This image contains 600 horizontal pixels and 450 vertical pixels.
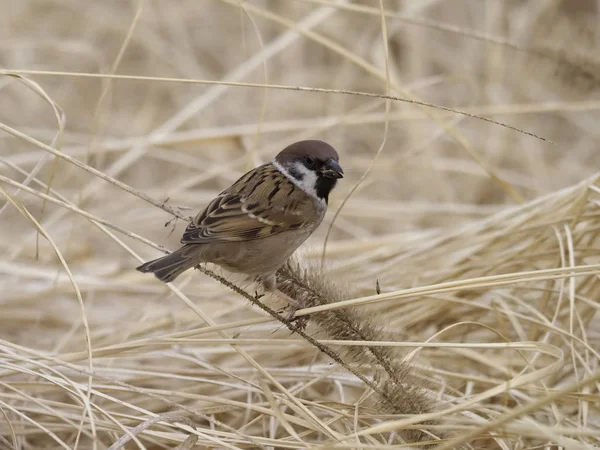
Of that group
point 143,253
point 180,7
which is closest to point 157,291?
point 143,253

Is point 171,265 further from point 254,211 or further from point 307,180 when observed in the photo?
point 307,180

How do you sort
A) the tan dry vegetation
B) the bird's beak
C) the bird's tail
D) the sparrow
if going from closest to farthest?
the tan dry vegetation
the bird's tail
the sparrow
the bird's beak

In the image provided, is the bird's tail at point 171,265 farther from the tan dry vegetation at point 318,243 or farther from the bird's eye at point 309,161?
the bird's eye at point 309,161

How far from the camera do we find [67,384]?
2008mm

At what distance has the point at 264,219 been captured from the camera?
2.42 metres

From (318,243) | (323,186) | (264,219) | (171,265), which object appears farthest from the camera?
(318,243)

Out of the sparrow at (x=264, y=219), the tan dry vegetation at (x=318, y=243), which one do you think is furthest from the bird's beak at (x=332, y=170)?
the tan dry vegetation at (x=318, y=243)

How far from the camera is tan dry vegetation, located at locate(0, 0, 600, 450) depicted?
1.93 metres

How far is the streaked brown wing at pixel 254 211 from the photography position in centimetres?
232

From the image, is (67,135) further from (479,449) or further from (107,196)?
(479,449)

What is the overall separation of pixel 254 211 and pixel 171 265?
0.40m

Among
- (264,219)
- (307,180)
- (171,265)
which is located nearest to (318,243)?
(307,180)

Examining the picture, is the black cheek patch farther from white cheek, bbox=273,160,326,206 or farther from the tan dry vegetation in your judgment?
the tan dry vegetation

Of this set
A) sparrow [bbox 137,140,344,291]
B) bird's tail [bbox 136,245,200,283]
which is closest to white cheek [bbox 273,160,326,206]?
sparrow [bbox 137,140,344,291]
